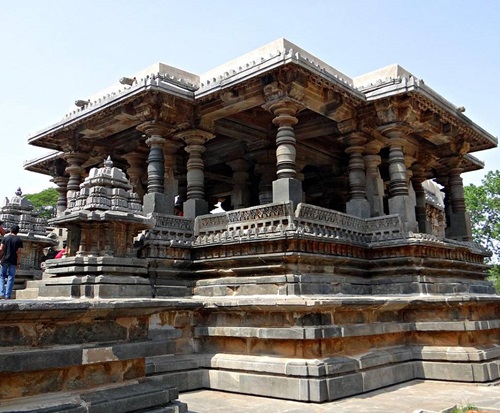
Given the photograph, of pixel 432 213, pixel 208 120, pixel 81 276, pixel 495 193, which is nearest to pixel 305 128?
pixel 208 120

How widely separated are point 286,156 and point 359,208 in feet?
7.93

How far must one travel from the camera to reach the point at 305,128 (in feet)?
39.5

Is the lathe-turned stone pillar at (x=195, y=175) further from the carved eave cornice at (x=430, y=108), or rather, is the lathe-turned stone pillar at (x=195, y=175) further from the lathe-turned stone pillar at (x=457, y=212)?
the lathe-turned stone pillar at (x=457, y=212)

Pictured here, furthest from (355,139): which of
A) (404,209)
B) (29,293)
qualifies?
(29,293)

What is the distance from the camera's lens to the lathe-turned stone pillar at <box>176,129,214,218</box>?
9781 mm

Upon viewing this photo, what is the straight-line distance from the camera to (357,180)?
10.6 metres

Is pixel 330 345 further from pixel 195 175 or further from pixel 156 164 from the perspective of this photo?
pixel 156 164

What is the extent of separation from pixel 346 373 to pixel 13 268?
591 centimetres

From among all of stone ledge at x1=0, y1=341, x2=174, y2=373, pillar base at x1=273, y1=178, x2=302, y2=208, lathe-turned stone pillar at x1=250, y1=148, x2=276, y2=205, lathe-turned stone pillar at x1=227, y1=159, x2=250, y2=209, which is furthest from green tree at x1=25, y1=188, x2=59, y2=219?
stone ledge at x1=0, y1=341, x2=174, y2=373

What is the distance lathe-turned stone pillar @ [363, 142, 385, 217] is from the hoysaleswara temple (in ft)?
0.10

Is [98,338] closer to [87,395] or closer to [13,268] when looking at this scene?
[87,395]

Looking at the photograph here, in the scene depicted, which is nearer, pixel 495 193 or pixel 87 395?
pixel 87 395

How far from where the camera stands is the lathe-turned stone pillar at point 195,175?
978 centimetres

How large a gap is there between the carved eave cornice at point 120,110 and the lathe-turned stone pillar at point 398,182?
4254 millimetres
